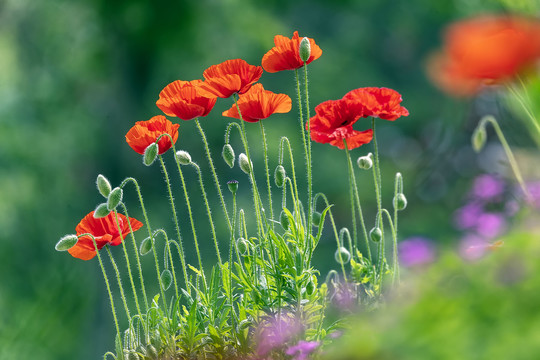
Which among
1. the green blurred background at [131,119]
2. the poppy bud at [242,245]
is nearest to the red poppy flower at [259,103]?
the poppy bud at [242,245]

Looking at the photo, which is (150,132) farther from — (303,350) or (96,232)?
(303,350)

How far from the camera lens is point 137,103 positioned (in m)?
5.44

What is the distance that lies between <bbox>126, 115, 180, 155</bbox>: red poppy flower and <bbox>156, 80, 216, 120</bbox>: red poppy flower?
0.03 m

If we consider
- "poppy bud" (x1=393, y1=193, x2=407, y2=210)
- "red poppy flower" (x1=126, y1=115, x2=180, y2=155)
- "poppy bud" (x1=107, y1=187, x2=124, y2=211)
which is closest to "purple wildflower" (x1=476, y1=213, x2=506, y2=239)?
"poppy bud" (x1=393, y1=193, x2=407, y2=210)

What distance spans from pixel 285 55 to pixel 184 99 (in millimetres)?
203

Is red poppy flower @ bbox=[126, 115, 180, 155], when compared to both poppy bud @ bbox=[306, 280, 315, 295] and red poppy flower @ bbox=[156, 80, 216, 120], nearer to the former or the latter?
red poppy flower @ bbox=[156, 80, 216, 120]

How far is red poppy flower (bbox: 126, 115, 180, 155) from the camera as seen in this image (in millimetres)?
1221

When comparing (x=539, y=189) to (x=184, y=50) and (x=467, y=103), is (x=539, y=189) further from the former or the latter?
(x=467, y=103)

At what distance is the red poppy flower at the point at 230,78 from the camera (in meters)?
1.17

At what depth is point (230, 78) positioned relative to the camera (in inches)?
46.0

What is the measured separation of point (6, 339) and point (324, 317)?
4.66 m

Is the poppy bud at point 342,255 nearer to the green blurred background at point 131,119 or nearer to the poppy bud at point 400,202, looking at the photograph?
the poppy bud at point 400,202

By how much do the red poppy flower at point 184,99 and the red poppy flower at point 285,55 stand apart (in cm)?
13

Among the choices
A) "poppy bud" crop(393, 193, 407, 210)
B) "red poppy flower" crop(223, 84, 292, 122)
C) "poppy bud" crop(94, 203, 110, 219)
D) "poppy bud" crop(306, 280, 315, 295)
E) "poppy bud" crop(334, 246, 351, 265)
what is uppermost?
"red poppy flower" crop(223, 84, 292, 122)
